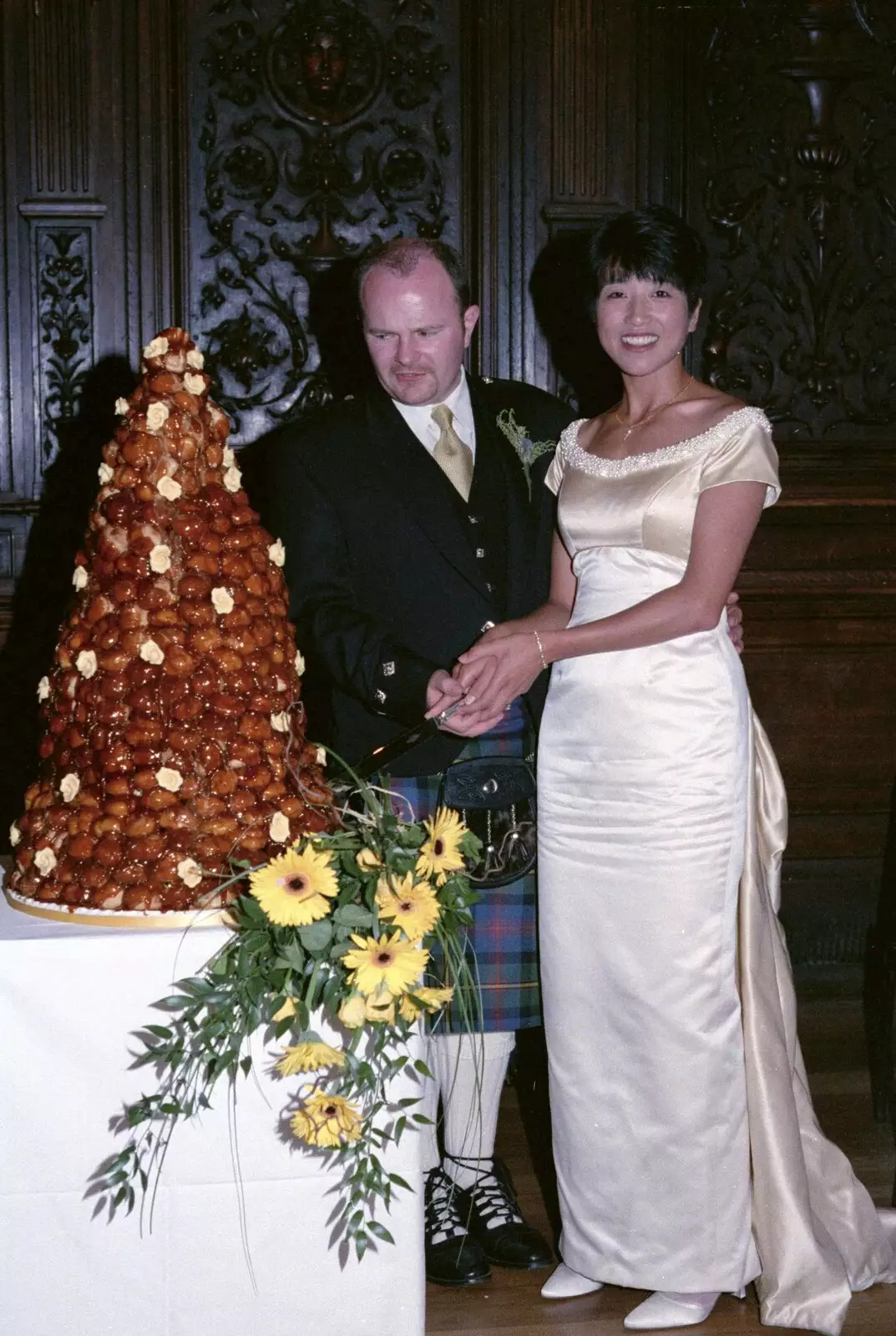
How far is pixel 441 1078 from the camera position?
261 centimetres

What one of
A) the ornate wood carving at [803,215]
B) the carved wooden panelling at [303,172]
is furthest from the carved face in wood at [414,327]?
the ornate wood carving at [803,215]

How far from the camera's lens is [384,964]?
1.63 meters

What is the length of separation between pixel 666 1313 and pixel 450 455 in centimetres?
141

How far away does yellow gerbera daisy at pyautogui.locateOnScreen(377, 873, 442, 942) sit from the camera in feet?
5.42

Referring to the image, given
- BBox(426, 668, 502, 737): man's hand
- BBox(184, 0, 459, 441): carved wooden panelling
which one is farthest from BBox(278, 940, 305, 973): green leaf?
BBox(184, 0, 459, 441): carved wooden panelling

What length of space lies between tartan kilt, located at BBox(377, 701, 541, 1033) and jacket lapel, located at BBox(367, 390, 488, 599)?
254 mm

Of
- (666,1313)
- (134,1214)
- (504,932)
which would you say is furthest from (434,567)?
(666,1313)

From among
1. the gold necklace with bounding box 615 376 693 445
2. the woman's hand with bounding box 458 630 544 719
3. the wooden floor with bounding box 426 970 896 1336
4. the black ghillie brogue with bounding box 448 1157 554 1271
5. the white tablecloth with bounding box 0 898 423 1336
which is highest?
the gold necklace with bounding box 615 376 693 445

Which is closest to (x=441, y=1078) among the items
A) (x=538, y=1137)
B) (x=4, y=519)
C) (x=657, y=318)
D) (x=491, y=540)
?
(x=538, y=1137)

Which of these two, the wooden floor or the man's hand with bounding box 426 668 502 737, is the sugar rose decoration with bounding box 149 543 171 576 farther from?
the wooden floor

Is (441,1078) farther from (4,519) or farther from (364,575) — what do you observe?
(4,519)

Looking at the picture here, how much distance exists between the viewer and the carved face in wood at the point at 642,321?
7.50ft

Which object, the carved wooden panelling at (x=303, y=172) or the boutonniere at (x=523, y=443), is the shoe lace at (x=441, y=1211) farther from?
the carved wooden panelling at (x=303, y=172)

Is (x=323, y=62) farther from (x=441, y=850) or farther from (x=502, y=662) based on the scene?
(x=441, y=850)
